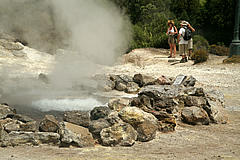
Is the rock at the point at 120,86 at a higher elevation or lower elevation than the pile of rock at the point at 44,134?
higher

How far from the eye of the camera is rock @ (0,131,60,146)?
322 cm

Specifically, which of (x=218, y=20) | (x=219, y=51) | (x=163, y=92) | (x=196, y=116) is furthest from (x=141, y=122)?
(x=218, y=20)

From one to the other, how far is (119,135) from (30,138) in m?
1.03

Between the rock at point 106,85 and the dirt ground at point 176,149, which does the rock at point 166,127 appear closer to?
the dirt ground at point 176,149

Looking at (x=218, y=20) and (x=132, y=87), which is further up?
(x=218, y=20)

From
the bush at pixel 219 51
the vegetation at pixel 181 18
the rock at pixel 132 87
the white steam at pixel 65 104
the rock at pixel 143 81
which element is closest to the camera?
the white steam at pixel 65 104

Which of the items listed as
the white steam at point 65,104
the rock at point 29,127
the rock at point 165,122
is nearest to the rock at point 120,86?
the white steam at point 65,104

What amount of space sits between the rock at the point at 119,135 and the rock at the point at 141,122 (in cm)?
11

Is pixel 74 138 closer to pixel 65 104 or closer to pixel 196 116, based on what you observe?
pixel 196 116

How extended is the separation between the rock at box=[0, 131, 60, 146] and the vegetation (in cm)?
1175

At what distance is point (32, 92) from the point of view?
20.5 ft

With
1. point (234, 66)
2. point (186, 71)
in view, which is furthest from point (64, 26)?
point (234, 66)

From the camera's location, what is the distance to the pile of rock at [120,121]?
3299 mm

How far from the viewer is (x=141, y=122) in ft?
12.4
